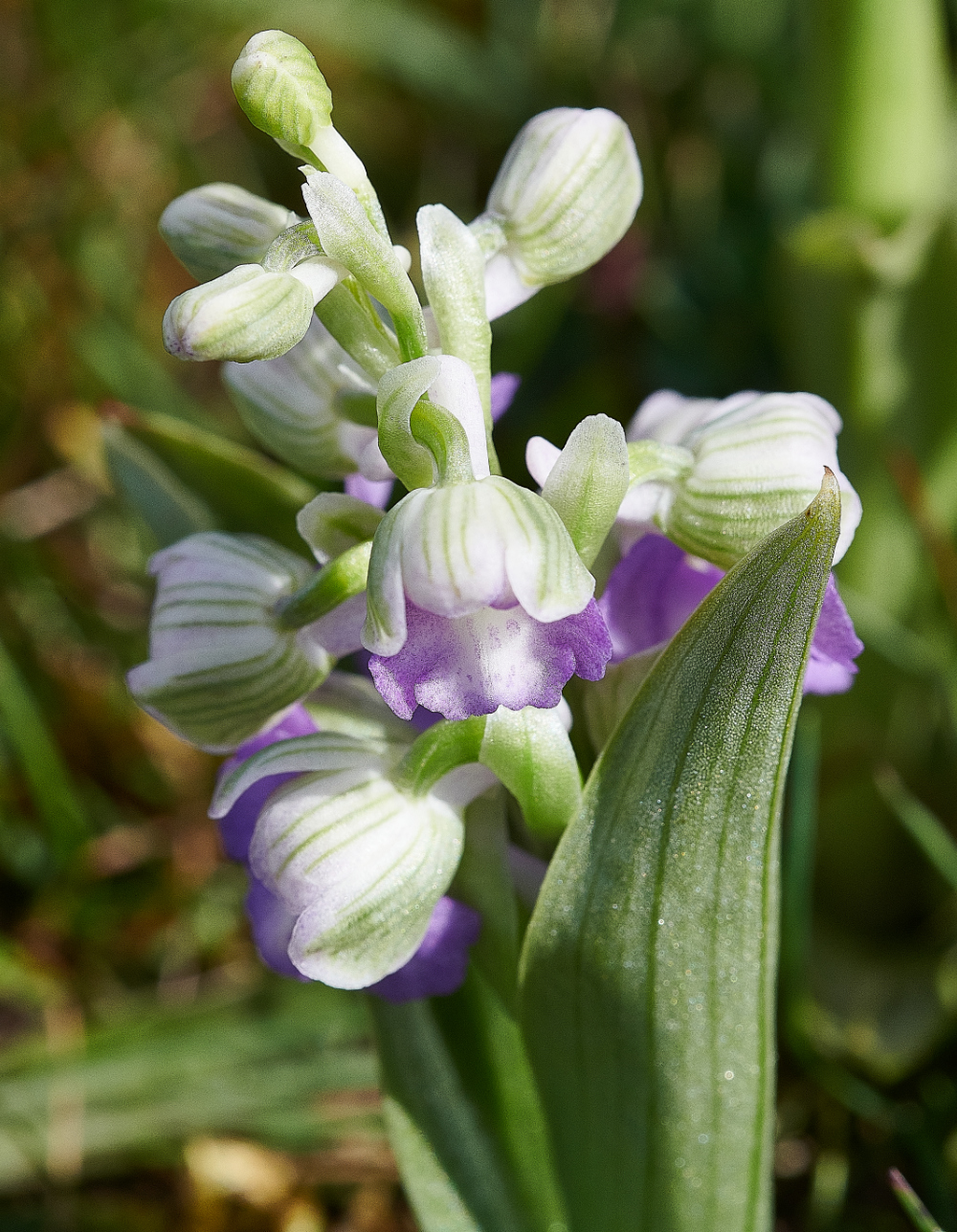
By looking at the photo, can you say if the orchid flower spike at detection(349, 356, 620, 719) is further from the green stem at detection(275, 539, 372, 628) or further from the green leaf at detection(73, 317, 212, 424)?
the green leaf at detection(73, 317, 212, 424)

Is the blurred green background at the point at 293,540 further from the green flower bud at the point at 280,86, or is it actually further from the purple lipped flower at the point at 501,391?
the green flower bud at the point at 280,86

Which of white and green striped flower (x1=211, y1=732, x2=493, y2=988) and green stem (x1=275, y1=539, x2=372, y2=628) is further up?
green stem (x1=275, y1=539, x2=372, y2=628)

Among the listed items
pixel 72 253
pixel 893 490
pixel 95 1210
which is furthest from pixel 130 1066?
pixel 72 253

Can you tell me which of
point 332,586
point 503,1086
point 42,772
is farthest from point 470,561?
point 42,772

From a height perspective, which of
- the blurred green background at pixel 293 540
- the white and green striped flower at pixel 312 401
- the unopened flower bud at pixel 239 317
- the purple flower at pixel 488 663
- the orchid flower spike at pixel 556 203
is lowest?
the blurred green background at pixel 293 540

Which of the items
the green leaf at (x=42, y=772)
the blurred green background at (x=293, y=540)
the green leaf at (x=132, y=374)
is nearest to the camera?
the blurred green background at (x=293, y=540)

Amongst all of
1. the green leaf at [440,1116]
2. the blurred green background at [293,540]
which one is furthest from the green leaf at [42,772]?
the green leaf at [440,1116]

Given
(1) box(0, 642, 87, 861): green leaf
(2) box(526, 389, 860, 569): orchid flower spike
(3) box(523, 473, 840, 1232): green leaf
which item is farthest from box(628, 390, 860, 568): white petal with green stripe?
(1) box(0, 642, 87, 861): green leaf
